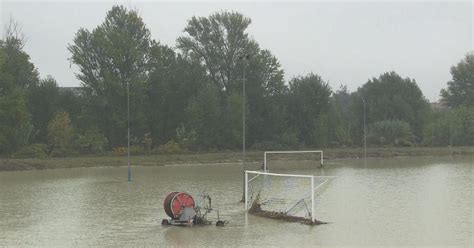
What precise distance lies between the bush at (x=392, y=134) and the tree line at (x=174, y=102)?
13 centimetres

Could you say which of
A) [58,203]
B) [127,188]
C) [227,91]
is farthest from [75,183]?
[227,91]

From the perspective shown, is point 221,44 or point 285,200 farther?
point 221,44

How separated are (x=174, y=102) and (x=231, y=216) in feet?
151

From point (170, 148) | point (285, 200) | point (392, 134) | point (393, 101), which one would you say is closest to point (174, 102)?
point (170, 148)

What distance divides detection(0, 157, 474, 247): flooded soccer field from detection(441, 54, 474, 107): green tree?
66.9 meters

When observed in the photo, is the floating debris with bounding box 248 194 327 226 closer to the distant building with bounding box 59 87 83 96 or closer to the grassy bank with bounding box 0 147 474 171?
the grassy bank with bounding box 0 147 474 171

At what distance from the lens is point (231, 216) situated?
19.0 metres

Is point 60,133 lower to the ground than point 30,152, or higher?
higher

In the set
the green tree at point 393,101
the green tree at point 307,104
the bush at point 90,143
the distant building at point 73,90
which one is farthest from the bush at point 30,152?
the green tree at point 393,101

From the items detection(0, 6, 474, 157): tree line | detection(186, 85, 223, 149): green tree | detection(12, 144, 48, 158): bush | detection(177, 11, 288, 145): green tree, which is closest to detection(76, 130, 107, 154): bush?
detection(0, 6, 474, 157): tree line

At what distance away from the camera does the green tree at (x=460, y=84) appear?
93188 mm

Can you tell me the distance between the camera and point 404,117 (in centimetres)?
8119

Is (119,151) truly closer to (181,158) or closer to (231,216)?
(181,158)

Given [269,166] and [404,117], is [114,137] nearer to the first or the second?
[269,166]
